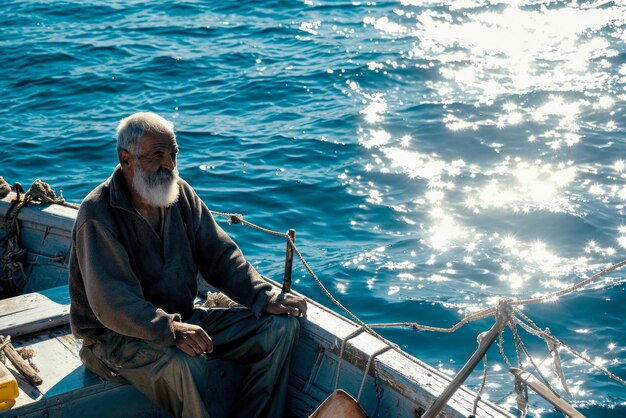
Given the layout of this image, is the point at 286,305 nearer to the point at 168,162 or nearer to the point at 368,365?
the point at 368,365

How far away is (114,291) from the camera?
169 inches

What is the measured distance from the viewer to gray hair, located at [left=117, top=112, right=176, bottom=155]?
4402 millimetres

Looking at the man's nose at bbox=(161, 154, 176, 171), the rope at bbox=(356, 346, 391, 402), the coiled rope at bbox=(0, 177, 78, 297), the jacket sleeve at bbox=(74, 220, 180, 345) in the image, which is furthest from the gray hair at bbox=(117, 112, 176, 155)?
the coiled rope at bbox=(0, 177, 78, 297)

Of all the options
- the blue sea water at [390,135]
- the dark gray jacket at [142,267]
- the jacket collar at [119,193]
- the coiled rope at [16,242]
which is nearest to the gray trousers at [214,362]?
the dark gray jacket at [142,267]

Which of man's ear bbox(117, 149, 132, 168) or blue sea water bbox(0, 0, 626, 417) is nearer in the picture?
man's ear bbox(117, 149, 132, 168)

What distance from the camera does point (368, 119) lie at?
12.4m

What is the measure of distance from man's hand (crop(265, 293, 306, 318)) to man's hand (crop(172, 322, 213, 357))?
53 cm

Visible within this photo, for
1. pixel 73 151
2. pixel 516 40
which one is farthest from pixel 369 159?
pixel 516 40

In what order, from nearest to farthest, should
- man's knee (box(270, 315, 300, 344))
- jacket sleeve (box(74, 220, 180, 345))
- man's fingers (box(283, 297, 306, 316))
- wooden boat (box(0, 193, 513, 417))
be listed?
jacket sleeve (box(74, 220, 180, 345)), wooden boat (box(0, 193, 513, 417)), man's knee (box(270, 315, 300, 344)), man's fingers (box(283, 297, 306, 316))

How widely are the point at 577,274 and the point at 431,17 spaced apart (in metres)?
8.87

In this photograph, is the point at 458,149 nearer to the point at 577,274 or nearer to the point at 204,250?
the point at 577,274

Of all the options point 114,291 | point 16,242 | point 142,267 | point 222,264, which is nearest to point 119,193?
point 142,267

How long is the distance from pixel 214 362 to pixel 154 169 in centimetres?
114

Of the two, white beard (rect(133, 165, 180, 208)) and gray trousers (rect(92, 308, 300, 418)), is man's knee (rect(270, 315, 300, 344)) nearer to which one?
gray trousers (rect(92, 308, 300, 418))
